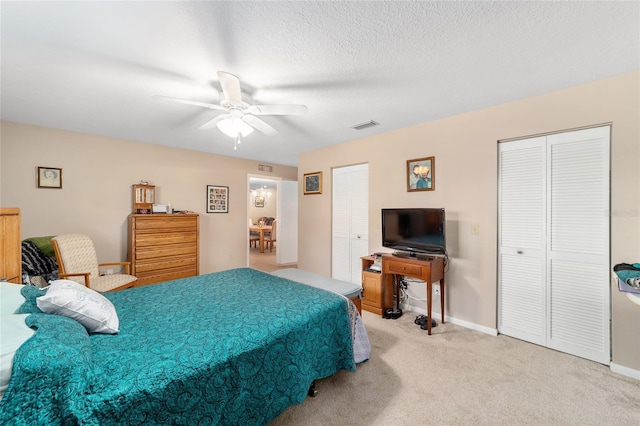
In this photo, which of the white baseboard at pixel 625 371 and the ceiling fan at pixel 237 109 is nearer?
the ceiling fan at pixel 237 109

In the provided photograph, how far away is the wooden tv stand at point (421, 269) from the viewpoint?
2.73m

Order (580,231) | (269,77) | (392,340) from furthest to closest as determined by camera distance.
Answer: (392,340) → (580,231) → (269,77)

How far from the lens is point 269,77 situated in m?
2.13

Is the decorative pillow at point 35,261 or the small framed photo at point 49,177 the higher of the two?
the small framed photo at point 49,177

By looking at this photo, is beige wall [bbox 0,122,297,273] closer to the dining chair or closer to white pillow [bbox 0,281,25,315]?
white pillow [bbox 0,281,25,315]

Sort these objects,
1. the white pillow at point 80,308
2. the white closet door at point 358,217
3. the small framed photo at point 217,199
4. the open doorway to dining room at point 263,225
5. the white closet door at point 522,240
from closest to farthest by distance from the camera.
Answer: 1. the white pillow at point 80,308
2. the white closet door at point 522,240
3. the white closet door at point 358,217
4. the small framed photo at point 217,199
5. the open doorway to dining room at point 263,225

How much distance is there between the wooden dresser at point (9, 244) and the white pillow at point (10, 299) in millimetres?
309

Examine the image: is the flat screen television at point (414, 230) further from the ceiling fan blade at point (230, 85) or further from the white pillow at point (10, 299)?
the white pillow at point (10, 299)

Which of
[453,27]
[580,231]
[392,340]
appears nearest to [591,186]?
[580,231]

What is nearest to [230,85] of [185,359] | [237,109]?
[237,109]

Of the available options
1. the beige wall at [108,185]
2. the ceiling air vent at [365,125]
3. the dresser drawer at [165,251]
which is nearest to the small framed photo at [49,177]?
the beige wall at [108,185]

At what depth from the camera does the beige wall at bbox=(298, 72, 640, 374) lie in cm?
208

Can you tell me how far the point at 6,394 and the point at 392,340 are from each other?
2.63 meters

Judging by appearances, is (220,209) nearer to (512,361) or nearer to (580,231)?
(512,361)
